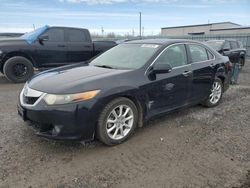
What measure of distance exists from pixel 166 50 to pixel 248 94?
3.95 m

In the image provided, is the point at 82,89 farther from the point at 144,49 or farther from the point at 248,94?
the point at 248,94

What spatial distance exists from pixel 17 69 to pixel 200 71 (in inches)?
236

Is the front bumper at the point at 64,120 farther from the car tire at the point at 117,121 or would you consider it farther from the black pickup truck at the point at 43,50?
the black pickup truck at the point at 43,50

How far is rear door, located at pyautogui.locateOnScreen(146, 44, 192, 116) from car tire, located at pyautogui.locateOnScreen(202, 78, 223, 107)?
103 centimetres

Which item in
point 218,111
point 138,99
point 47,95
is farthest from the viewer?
point 218,111

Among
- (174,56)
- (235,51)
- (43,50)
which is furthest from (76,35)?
(235,51)

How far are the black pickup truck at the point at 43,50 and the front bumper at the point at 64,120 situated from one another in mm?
5373

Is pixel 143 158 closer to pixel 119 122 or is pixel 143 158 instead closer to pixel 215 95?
pixel 119 122

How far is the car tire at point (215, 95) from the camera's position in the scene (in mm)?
5629

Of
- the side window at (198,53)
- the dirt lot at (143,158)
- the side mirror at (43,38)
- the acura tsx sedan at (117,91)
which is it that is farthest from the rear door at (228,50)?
the side mirror at (43,38)

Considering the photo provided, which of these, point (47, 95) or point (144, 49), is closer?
point (47, 95)

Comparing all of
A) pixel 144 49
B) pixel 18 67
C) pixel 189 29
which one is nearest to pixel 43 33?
pixel 18 67

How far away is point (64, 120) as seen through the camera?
3279mm

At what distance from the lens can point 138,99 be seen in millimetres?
3934
